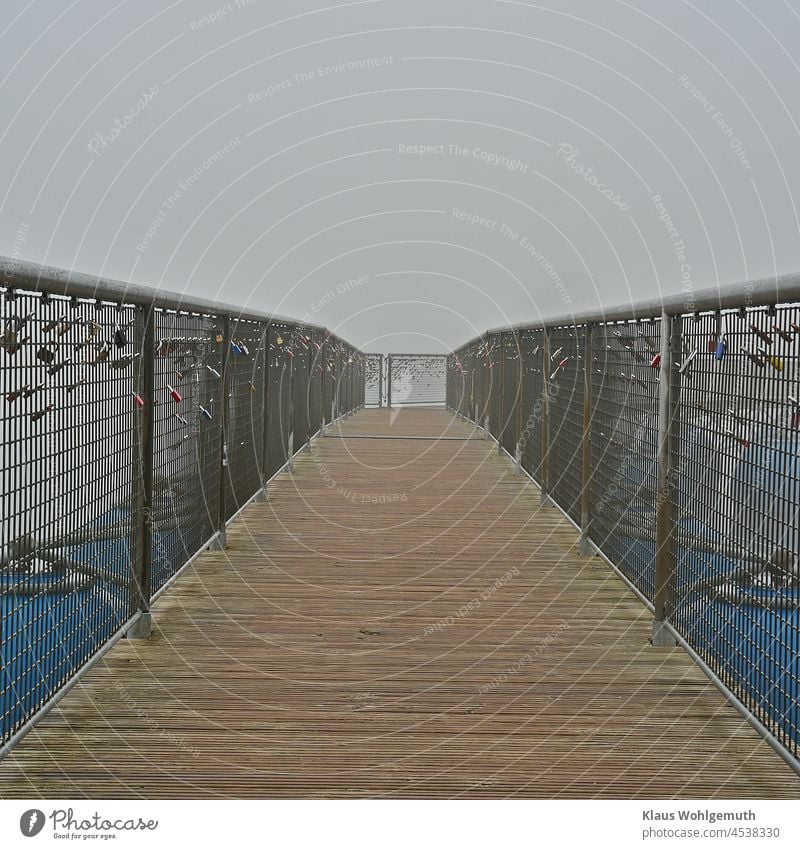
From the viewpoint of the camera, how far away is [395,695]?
4359mm

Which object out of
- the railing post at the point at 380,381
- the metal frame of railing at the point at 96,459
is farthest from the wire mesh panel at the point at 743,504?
the railing post at the point at 380,381

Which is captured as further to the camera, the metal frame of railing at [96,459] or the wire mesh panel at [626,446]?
the wire mesh panel at [626,446]

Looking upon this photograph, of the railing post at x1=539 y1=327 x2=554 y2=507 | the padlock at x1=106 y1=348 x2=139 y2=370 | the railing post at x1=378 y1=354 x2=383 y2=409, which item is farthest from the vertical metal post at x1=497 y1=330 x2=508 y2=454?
the railing post at x1=378 y1=354 x2=383 y2=409

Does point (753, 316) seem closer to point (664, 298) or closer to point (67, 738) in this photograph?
point (664, 298)

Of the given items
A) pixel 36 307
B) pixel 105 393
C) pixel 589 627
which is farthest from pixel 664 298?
pixel 36 307

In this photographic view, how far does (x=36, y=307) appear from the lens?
3.59 m

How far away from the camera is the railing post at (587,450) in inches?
285

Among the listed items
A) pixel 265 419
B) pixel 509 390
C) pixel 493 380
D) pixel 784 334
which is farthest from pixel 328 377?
pixel 784 334

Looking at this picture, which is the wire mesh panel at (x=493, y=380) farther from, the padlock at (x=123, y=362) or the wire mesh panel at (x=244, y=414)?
the padlock at (x=123, y=362)

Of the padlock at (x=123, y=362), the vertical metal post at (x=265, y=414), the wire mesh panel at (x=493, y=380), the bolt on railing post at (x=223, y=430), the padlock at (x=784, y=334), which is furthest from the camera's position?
the wire mesh panel at (x=493, y=380)

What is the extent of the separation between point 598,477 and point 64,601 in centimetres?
380

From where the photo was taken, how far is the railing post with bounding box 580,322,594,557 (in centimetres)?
723

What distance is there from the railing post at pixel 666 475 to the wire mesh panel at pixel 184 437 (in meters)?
2.22

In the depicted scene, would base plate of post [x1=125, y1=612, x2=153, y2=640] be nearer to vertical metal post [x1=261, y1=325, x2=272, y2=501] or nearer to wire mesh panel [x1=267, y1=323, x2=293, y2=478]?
vertical metal post [x1=261, y1=325, x2=272, y2=501]
